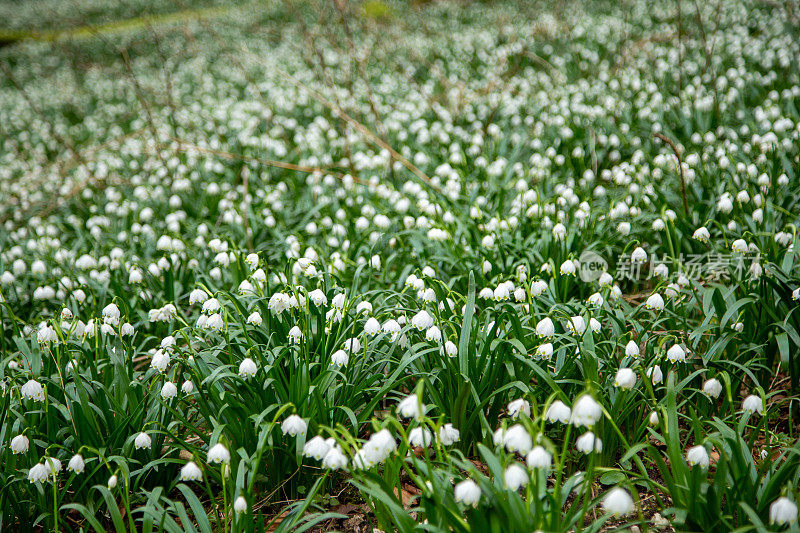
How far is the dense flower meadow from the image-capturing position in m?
1.88

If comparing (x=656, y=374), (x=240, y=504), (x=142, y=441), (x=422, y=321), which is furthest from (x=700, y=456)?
(x=142, y=441)

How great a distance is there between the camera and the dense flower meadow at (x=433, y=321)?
1.88 m

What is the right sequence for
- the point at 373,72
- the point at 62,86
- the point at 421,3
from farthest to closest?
the point at 421,3 < the point at 62,86 < the point at 373,72

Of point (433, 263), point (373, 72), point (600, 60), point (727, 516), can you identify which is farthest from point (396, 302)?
point (373, 72)

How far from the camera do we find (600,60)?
8328 mm

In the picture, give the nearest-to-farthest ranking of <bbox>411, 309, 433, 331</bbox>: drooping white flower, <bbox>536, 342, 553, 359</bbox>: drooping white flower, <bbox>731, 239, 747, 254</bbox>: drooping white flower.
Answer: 1. <bbox>536, 342, 553, 359</bbox>: drooping white flower
2. <bbox>411, 309, 433, 331</bbox>: drooping white flower
3. <bbox>731, 239, 747, 254</bbox>: drooping white flower

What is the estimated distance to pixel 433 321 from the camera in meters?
2.44

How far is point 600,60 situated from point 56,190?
7.18m

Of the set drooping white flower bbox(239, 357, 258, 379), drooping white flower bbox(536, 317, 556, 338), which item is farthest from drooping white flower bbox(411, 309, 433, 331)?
drooping white flower bbox(239, 357, 258, 379)

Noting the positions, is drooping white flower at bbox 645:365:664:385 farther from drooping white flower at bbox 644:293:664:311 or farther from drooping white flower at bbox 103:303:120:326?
drooping white flower at bbox 103:303:120:326

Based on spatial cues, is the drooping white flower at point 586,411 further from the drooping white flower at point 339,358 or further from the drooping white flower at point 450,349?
the drooping white flower at point 339,358

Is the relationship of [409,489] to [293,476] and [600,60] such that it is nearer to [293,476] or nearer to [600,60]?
[293,476]

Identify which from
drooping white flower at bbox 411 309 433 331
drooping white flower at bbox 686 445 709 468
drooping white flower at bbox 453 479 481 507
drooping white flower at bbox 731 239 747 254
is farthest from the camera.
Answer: drooping white flower at bbox 731 239 747 254

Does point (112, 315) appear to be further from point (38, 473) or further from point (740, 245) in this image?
point (740, 245)
